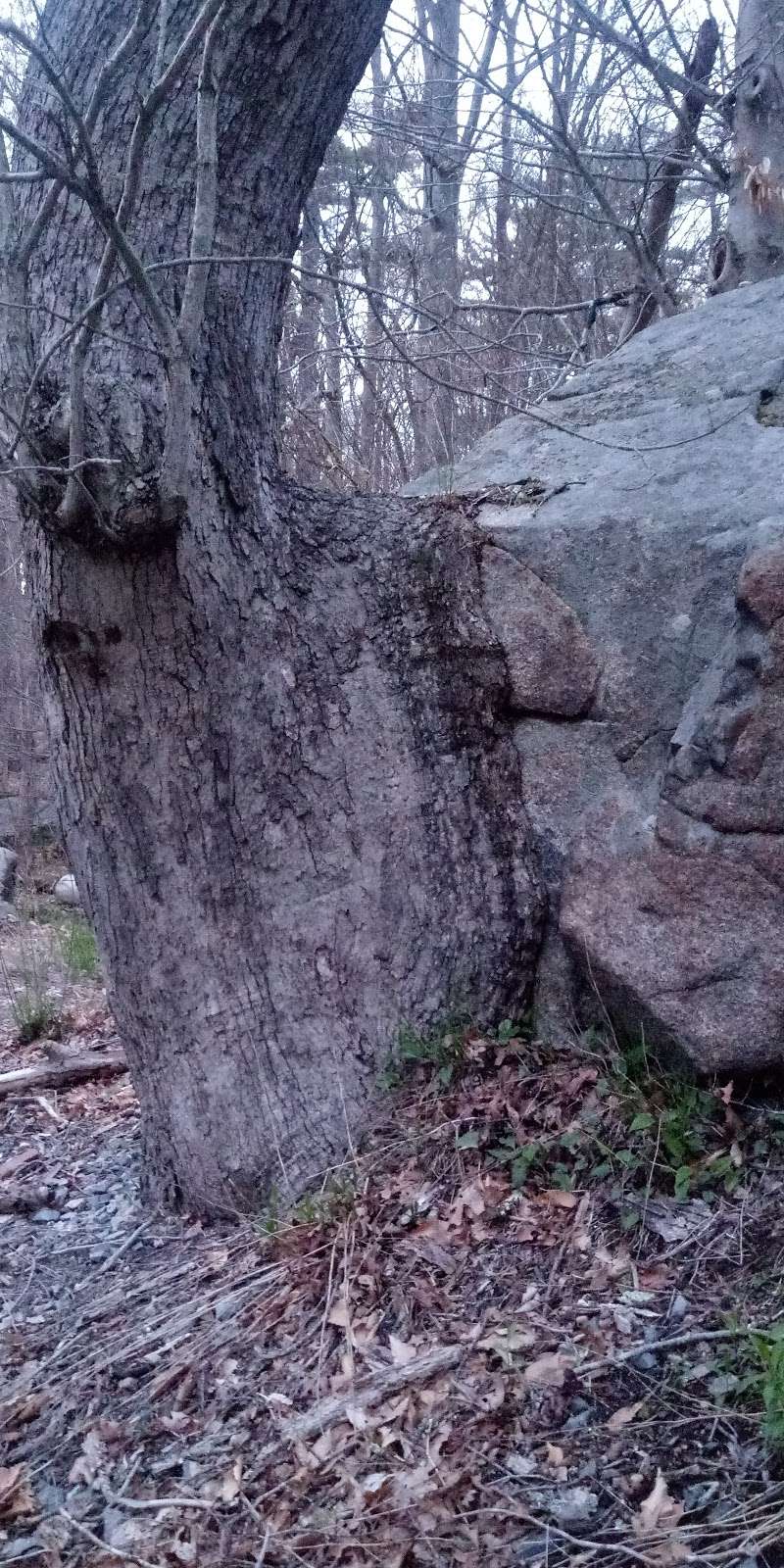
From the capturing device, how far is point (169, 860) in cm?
330

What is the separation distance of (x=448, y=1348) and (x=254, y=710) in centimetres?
163

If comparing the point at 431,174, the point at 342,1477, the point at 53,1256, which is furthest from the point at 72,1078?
the point at 431,174

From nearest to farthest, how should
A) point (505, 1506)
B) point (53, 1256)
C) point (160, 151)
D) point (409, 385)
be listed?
point (505, 1506) → point (160, 151) → point (53, 1256) → point (409, 385)

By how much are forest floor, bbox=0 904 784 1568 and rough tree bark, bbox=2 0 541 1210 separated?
255 millimetres

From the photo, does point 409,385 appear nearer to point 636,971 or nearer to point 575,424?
point 575,424

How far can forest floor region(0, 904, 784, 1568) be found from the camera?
2.23 metres

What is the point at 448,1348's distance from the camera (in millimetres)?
2617

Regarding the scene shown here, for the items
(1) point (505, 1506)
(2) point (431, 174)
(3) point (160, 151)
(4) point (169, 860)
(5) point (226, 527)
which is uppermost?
(2) point (431, 174)

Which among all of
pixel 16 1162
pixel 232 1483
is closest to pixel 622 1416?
pixel 232 1483

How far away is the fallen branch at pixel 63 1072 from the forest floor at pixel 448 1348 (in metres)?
1.26

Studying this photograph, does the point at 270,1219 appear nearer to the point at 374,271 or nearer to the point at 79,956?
the point at 79,956

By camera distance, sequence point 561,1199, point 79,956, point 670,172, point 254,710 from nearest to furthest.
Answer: point 561,1199 → point 254,710 → point 79,956 → point 670,172

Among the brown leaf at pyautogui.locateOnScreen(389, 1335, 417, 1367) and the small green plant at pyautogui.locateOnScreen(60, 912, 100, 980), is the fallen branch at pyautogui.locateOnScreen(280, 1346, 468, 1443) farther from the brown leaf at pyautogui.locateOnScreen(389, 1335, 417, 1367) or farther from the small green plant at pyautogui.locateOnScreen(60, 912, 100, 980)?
the small green plant at pyautogui.locateOnScreen(60, 912, 100, 980)

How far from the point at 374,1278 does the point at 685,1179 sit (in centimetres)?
75
